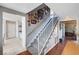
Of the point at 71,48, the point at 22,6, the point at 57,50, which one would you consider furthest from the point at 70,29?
the point at 22,6

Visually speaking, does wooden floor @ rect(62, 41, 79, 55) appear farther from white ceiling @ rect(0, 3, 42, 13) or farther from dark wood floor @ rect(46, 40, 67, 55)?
white ceiling @ rect(0, 3, 42, 13)

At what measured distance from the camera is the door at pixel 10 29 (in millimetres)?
1709

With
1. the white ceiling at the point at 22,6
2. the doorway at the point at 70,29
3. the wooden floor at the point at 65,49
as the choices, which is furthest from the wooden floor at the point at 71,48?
the white ceiling at the point at 22,6

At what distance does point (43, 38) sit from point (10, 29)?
23.5 inches

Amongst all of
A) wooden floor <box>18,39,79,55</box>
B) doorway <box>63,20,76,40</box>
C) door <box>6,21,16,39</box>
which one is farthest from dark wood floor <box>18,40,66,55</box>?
door <box>6,21,16,39</box>

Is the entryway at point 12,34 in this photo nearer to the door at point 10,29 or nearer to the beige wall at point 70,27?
the door at point 10,29

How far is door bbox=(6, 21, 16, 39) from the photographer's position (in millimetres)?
1709

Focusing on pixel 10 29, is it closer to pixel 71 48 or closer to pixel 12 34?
pixel 12 34

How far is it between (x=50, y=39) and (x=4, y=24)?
83cm

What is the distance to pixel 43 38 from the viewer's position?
74.4 inches

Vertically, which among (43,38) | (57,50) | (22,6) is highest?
(22,6)

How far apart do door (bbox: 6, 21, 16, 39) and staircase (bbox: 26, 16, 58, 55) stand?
0.94ft
